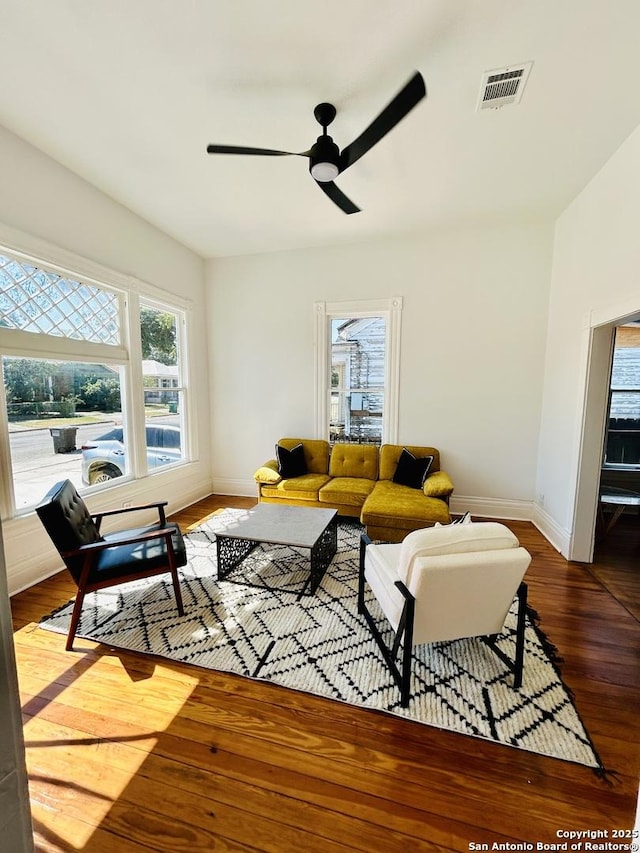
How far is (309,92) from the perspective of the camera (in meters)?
2.09

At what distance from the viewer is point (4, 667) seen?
2.11 feet

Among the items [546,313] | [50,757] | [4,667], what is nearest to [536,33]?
[546,313]

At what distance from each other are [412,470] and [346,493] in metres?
0.81

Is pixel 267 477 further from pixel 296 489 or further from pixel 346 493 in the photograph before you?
pixel 346 493

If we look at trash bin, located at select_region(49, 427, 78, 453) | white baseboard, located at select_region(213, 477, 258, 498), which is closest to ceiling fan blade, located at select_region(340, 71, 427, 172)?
trash bin, located at select_region(49, 427, 78, 453)

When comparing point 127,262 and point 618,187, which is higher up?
point 618,187

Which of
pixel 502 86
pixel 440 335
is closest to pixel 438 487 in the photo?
pixel 440 335

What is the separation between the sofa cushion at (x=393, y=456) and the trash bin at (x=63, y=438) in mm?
3133

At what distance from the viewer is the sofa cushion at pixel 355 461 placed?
13.6 feet

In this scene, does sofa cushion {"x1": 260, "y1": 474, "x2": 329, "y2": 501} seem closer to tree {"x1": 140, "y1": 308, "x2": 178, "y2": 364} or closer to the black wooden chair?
the black wooden chair

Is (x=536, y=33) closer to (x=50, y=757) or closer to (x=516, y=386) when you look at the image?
(x=516, y=386)

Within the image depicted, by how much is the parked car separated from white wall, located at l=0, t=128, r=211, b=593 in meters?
0.19

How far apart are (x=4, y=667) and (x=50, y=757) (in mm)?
1345

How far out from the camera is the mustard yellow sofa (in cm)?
314
